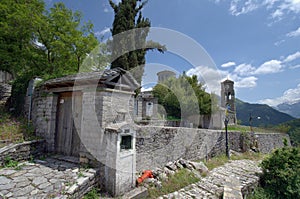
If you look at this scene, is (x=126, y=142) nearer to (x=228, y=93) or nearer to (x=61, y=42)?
(x=61, y=42)

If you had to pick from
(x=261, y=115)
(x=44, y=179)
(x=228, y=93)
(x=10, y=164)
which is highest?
(x=228, y=93)

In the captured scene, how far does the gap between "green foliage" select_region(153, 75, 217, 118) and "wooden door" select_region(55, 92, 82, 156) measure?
13.1 meters

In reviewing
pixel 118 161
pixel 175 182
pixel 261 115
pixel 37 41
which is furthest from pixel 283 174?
pixel 261 115

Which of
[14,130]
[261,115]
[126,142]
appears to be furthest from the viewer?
[261,115]

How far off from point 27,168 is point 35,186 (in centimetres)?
120

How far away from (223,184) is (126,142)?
13.3 feet

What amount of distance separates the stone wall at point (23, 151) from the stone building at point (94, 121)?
0.28m

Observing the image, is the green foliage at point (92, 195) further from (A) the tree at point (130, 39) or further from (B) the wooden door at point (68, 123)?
(A) the tree at point (130, 39)

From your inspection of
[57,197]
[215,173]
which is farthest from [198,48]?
[57,197]

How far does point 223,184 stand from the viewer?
5539 millimetres

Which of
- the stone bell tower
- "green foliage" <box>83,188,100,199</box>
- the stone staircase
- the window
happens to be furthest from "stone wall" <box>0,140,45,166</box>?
the stone bell tower

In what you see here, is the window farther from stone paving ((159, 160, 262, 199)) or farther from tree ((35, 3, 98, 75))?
tree ((35, 3, 98, 75))

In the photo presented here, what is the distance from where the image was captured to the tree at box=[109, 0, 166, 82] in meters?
11.4

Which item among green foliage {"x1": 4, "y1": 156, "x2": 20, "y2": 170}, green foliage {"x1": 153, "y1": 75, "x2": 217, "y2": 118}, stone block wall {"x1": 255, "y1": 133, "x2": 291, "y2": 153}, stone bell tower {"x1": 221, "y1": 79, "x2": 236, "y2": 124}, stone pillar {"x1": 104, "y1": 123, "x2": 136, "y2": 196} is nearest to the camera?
stone pillar {"x1": 104, "y1": 123, "x2": 136, "y2": 196}
